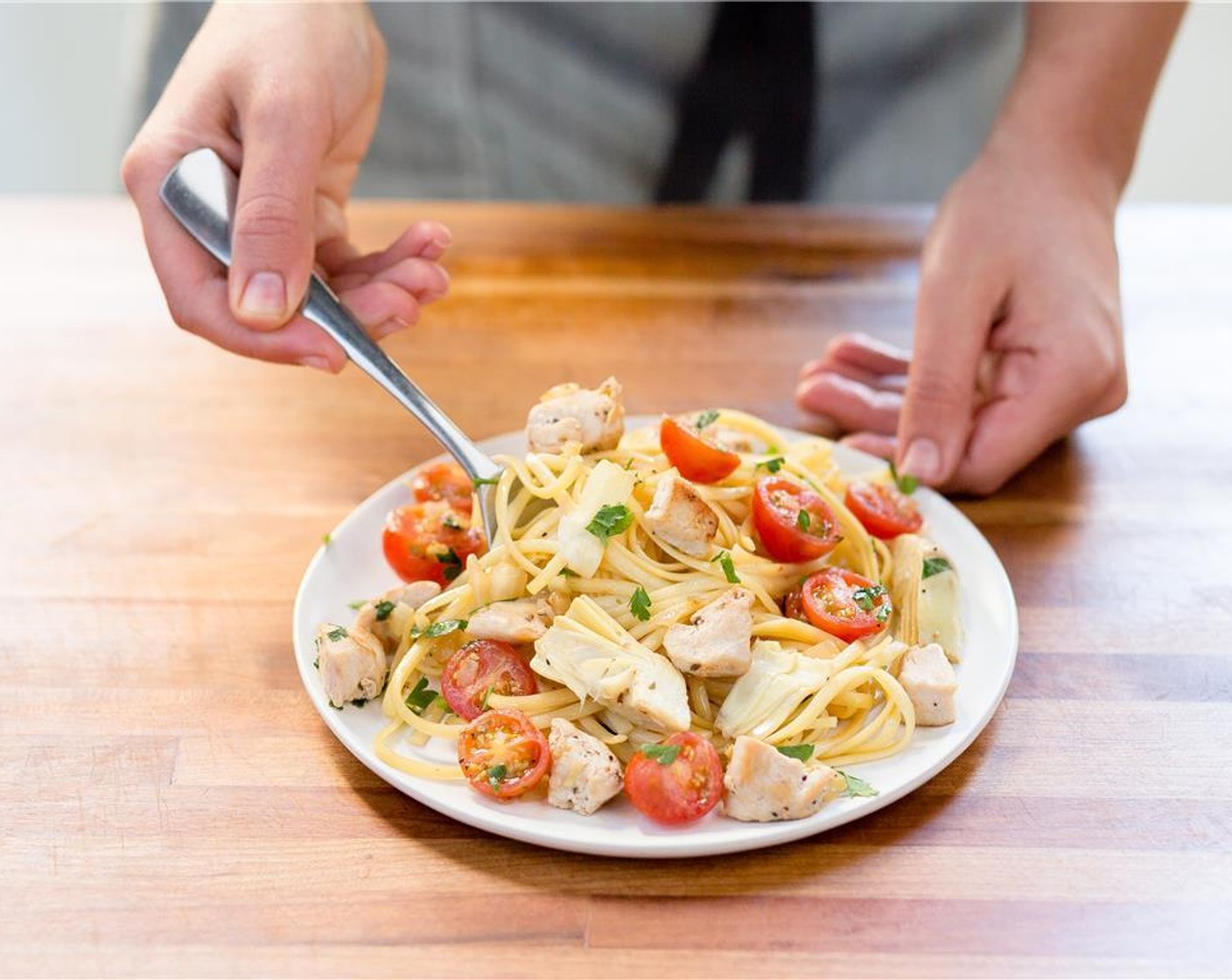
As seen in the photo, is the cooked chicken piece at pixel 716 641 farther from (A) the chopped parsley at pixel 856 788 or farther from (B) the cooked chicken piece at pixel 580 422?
(B) the cooked chicken piece at pixel 580 422

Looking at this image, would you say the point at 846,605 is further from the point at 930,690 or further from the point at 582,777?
the point at 582,777

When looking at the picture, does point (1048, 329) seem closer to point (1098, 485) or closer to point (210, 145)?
point (1098, 485)

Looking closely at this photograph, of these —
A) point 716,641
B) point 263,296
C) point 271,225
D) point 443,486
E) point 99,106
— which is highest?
point 271,225

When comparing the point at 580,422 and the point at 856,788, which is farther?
the point at 580,422

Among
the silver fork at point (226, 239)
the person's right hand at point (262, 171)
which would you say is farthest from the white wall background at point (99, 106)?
the silver fork at point (226, 239)

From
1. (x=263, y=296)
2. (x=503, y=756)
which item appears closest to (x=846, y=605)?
(x=503, y=756)

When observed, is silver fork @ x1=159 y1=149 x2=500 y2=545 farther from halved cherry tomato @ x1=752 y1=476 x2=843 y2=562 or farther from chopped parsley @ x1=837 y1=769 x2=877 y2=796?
chopped parsley @ x1=837 y1=769 x2=877 y2=796
